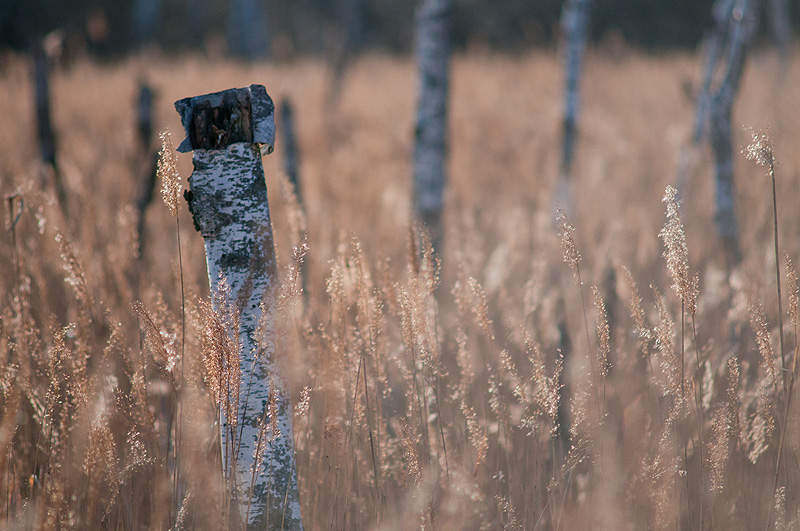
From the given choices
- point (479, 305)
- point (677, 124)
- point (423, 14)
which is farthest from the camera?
point (677, 124)

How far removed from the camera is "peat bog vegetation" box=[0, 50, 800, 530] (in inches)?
53.0

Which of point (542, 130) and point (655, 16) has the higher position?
point (655, 16)

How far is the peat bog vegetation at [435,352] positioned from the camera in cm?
135

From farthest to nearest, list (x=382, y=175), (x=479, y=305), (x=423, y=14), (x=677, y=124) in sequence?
(x=677, y=124), (x=382, y=175), (x=423, y=14), (x=479, y=305)

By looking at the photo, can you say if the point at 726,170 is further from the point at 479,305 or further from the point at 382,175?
the point at 382,175

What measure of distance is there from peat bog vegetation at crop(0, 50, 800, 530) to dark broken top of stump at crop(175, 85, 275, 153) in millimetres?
315

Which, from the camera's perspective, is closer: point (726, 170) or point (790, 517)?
point (790, 517)

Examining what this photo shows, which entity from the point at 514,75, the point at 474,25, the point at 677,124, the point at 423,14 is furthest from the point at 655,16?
the point at 423,14

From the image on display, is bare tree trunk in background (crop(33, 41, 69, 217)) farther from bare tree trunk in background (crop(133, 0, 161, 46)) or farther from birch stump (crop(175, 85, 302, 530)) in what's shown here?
bare tree trunk in background (crop(133, 0, 161, 46))

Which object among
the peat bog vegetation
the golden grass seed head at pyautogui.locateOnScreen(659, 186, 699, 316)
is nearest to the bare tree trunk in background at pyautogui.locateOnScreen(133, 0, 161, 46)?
the peat bog vegetation

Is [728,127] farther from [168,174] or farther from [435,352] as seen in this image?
[168,174]

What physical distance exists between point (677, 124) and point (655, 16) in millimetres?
12118

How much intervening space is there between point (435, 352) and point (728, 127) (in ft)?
7.40

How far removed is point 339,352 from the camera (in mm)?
1401
